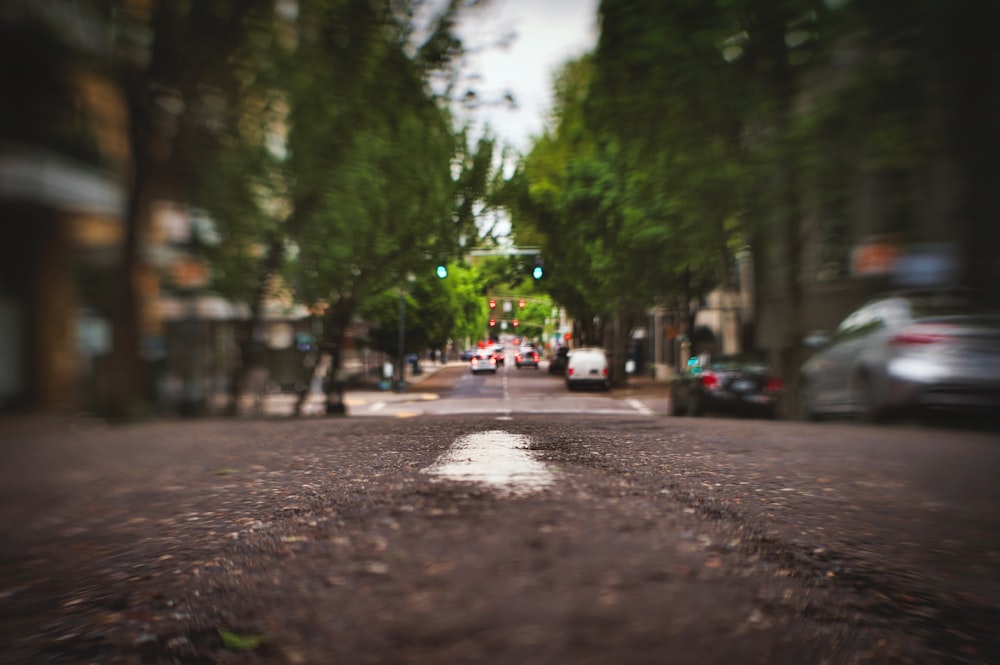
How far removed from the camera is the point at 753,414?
2.93 meters

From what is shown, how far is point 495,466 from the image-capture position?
1442 mm

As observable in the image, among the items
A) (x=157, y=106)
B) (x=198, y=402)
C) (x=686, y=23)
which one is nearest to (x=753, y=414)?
(x=686, y=23)

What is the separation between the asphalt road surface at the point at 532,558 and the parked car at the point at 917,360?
1.04ft

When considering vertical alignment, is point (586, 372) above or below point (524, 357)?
below

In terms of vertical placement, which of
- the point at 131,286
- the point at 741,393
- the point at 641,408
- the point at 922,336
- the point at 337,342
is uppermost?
the point at 131,286

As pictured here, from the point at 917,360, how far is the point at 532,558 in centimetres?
219

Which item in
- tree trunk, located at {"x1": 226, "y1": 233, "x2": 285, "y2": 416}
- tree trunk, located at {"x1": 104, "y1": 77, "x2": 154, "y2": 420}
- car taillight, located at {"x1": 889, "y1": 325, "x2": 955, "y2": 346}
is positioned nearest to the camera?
car taillight, located at {"x1": 889, "y1": 325, "x2": 955, "y2": 346}

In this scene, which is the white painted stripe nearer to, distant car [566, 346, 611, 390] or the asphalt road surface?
the asphalt road surface

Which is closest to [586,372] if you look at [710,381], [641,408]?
[641,408]

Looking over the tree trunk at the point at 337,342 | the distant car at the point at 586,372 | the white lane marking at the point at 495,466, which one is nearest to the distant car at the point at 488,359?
the white lane marking at the point at 495,466

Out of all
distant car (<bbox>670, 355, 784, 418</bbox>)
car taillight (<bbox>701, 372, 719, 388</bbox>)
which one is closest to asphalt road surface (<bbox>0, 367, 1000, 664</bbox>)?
distant car (<bbox>670, 355, 784, 418</bbox>)

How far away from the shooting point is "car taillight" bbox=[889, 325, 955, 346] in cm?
235

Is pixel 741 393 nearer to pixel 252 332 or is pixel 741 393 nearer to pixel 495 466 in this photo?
pixel 495 466

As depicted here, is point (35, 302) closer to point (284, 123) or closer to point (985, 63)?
point (284, 123)
